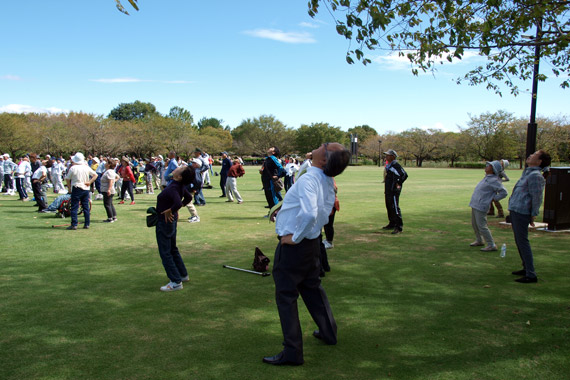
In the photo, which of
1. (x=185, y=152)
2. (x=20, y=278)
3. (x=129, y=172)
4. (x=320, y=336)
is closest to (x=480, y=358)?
(x=320, y=336)

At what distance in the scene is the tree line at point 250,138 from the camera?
5584cm

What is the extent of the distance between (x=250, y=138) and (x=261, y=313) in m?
98.0

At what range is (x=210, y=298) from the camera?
5520 millimetres

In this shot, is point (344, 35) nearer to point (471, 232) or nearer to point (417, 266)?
point (417, 266)

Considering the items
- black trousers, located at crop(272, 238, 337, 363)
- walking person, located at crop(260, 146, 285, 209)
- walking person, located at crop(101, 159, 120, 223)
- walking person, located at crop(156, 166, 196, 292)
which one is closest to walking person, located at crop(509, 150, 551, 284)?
black trousers, located at crop(272, 238, 337, 363)

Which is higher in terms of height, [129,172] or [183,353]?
[129,172]

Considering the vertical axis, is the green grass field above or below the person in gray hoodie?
below

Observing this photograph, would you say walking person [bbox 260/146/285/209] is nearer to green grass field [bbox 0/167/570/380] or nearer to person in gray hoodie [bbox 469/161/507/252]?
green grass field [bbox 0/167/570/380]

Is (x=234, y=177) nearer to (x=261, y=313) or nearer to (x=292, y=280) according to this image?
(x=261, y=313)

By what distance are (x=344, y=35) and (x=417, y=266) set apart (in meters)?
4.01

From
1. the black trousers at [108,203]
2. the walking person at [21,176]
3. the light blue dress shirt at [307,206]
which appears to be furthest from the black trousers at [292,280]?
the walking person at [21,176]

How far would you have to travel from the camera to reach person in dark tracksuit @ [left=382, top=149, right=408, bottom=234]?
32.8ft

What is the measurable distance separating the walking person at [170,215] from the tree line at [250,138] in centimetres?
4205

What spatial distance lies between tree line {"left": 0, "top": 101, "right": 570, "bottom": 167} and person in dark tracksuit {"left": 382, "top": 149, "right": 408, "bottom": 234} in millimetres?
36097
